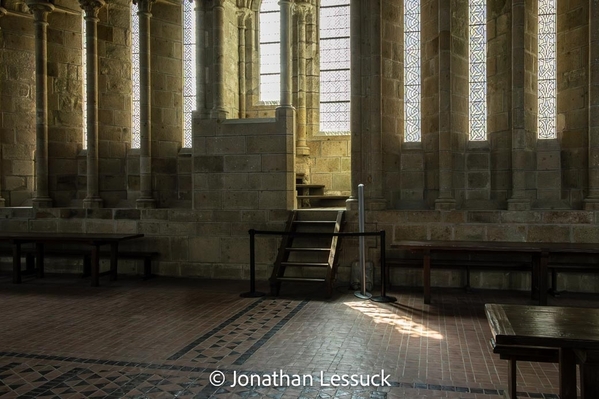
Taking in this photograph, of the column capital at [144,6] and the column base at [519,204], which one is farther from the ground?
the column capital at [144,6]

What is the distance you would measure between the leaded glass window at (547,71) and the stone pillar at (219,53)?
5011 mm

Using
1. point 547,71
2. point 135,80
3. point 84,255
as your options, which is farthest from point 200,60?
point 547,71

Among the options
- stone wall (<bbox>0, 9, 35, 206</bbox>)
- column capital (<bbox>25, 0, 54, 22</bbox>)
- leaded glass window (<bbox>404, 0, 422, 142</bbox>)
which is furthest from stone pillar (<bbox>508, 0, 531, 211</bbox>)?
stone wall (<bbox>0, 9, 35, 206</bbox>)

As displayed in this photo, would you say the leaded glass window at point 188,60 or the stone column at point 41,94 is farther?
the leaded glass window at point 188,60

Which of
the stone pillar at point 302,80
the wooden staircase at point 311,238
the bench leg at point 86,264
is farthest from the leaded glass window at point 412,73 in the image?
the bench leg at point 86,264

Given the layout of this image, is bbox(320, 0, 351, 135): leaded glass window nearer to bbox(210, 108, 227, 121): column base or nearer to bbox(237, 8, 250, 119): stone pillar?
bbox(237, 8, 250, 119): stone pillar

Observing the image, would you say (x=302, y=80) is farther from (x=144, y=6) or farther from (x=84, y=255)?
(x=84, y=255)

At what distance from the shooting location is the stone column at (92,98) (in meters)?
9.61

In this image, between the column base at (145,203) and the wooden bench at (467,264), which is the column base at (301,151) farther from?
the wooden bench at (467,264)

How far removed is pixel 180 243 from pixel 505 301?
508 cm

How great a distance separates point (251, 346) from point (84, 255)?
5036mm

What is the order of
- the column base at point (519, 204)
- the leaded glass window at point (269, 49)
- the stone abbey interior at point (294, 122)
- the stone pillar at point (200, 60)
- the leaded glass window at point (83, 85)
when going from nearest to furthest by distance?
the column base at point (519, 204) < the stone abbey interior at point (294, 122) < the stone pillar at point (200, 60) < the leaded glass window at point (83, 85) < the leaded glass window at point (269, 49)

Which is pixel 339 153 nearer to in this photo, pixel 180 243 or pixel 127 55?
pixel 180 243

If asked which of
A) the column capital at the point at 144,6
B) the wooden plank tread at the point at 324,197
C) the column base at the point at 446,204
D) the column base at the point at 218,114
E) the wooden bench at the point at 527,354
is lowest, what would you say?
the wooden bench at the point at 527,354
